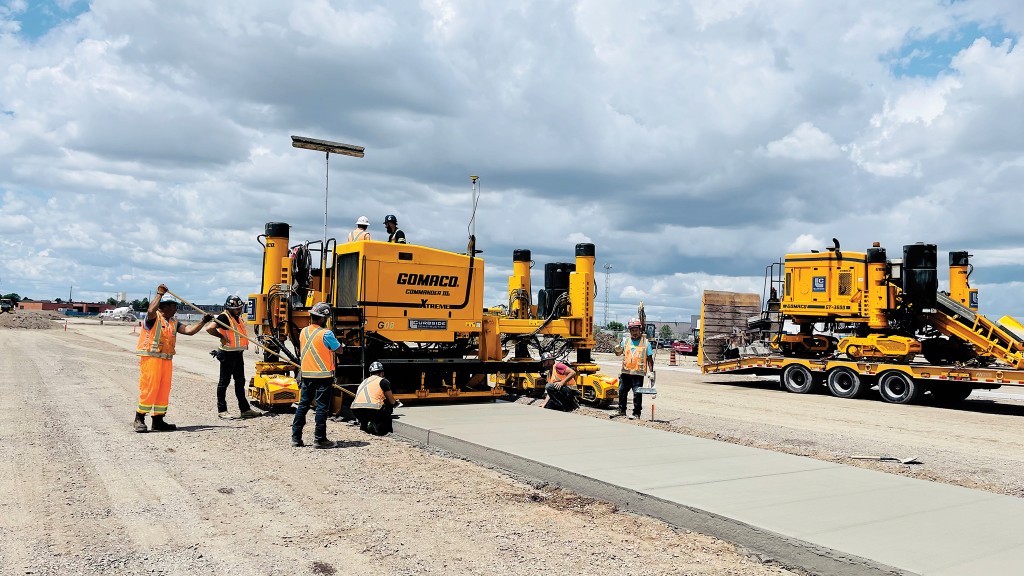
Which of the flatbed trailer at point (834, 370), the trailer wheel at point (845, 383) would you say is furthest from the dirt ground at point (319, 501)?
the trailer wheel at point (845, 383)

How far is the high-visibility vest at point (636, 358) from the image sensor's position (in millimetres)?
12031

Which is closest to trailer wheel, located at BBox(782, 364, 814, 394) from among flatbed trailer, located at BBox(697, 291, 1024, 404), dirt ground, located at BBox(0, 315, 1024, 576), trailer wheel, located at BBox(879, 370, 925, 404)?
flatbed trailer, located at BBox(697, 291, 1024, 404)

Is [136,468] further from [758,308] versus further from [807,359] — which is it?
[758,308]

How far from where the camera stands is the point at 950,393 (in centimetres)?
1970

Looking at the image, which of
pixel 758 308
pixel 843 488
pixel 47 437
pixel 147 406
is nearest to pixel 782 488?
pixel 843 488

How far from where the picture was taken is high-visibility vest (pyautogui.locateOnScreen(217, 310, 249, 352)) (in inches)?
476

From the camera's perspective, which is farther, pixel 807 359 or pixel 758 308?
pixel 758 308

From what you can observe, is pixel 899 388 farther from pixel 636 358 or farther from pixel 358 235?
pixel 358 235

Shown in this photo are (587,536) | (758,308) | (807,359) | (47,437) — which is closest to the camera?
(587,536)

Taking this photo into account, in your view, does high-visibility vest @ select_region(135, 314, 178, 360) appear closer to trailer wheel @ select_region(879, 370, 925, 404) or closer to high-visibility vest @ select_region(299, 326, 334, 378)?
high-visibility vest @ select_region(299, 326, 334, 378)

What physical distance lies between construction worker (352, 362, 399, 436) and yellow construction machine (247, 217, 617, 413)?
3.53ft

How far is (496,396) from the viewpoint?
13945 mm

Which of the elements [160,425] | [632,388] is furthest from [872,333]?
[160,425]

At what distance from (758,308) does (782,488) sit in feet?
61.3
